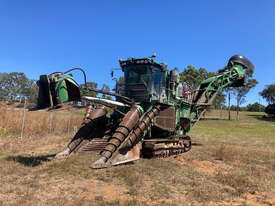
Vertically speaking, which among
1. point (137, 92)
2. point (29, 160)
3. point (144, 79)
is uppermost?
point (144, 79)

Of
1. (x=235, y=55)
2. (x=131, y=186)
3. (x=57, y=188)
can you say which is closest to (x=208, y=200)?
(x=131, y=186)

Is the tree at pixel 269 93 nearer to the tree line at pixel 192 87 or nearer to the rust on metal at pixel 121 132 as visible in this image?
the tree line at pixel 192 87

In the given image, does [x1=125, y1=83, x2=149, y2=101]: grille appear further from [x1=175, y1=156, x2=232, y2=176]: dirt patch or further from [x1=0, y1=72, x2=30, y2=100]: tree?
[x1=0, y1=72, x2=30, y2=100]: tree

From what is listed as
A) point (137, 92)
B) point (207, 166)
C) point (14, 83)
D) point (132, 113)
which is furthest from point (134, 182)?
point (14, 83)

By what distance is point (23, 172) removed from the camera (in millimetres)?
5652

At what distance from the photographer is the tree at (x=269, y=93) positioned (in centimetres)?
6338

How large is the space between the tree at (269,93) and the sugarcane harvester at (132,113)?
63099 millimetres

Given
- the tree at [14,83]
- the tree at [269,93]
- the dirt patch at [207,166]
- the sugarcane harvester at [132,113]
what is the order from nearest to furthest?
the sugarcane harvester at [132,113] → the dirt patch at [207,166] → the tree at [269,93] → the tree at [14,83]

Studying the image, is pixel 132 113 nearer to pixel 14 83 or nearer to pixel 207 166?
pixel 207 166

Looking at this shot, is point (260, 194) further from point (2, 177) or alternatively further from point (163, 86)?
point (2, 177)

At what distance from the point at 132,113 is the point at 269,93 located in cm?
6948

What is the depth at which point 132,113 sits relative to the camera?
726 cm

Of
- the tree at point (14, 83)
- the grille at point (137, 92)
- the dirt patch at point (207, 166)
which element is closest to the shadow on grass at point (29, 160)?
the grille at point (137, 92)

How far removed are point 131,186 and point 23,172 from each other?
2891mm
